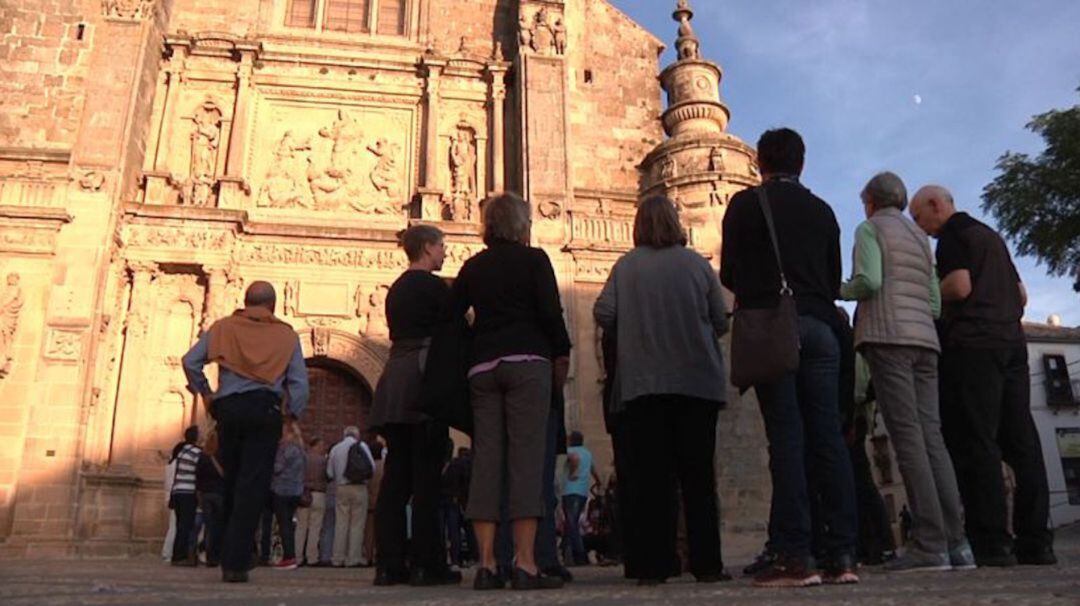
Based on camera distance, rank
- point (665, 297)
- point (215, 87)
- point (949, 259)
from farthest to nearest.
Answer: point (215, 87), point (949, 259), point (665, 297)

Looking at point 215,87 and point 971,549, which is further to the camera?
point 215,87

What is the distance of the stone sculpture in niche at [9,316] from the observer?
40.2 feet

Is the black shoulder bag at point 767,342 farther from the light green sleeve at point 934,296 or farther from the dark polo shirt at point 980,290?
the dark polo shirt at point 980,290

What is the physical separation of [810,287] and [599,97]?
43.0ft

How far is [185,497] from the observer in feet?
29.6

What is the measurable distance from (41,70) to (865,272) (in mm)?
14815

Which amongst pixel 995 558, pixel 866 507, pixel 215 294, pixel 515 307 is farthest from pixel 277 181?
pixel 995 558

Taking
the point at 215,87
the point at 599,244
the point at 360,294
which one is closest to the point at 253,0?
the point at 215,87

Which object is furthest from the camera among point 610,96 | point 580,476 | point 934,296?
point 610,96

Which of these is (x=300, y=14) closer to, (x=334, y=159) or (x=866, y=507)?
(x=334, y=159)

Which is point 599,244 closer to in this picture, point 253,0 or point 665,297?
point 253,0

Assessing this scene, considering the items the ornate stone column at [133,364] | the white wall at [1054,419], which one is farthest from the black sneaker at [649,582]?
the white wall at [1054,419]

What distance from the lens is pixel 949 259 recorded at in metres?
5.06

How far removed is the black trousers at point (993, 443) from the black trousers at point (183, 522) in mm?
7218
